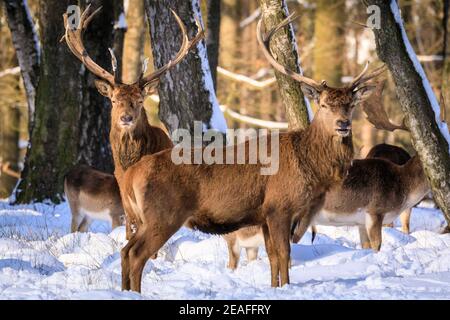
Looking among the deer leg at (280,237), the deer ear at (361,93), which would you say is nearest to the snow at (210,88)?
the deer ear at (361,93)

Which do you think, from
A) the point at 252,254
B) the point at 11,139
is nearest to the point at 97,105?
the point at 252,254

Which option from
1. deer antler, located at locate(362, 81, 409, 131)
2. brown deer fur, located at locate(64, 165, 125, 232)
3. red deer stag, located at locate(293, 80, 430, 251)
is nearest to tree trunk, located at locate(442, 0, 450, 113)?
deer antler, located at locate(362, 81, 409, 131)

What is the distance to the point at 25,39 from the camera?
17047 millimetres

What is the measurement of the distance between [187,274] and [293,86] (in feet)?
14.2

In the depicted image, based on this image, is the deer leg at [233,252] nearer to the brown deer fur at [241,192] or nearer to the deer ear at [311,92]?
the brown deer fur at [241,192]

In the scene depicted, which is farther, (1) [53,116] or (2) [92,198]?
(1) [53,116]

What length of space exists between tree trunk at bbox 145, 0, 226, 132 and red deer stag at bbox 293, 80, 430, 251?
234 cm

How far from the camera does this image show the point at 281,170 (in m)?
8.13

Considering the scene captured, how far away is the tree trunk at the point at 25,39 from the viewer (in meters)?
16.8

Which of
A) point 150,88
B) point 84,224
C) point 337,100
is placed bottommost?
point 84,224

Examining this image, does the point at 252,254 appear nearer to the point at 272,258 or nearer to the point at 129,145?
the point at 272,258

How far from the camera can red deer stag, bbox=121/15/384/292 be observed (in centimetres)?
756

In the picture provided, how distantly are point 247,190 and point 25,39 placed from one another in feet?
33.7

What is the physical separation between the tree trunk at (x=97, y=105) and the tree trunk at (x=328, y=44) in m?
8.84
